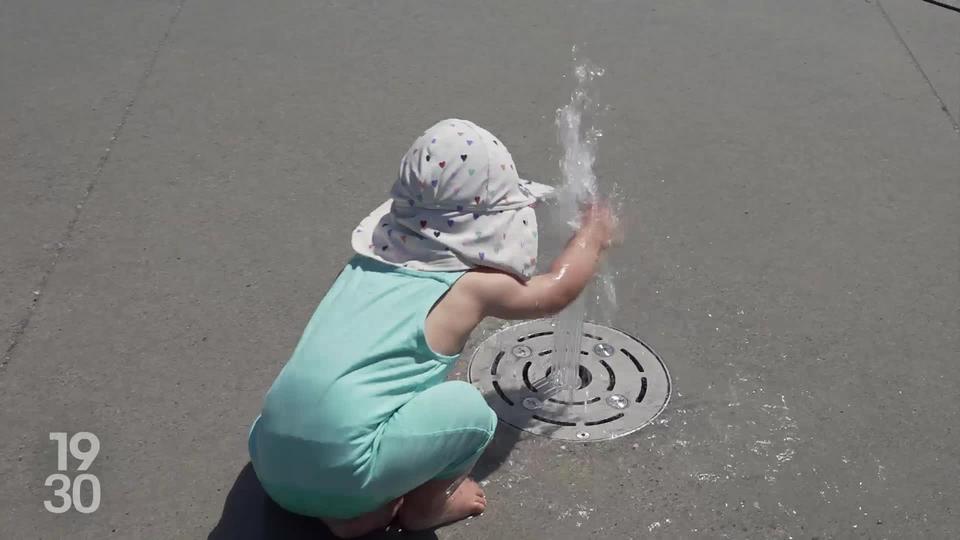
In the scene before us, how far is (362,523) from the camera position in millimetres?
2326

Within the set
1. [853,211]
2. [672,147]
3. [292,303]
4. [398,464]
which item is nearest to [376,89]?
[672,147]

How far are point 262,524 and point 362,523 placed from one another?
242 millimetres

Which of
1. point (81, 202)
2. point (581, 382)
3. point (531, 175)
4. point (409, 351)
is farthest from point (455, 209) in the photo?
point (81, 202)

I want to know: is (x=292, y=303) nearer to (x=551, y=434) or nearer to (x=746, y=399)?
(x=551, y=434)

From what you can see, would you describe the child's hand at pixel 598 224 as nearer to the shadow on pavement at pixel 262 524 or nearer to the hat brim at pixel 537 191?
the hat brim at pixel 537 191

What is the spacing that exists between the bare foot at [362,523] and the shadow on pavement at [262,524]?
0.09 feet

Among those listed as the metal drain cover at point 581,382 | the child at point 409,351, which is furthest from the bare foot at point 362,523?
the metal drain cover at point 581,382

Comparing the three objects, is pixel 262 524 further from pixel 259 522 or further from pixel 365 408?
pixel 365 408

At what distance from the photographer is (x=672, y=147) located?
13.1 feet

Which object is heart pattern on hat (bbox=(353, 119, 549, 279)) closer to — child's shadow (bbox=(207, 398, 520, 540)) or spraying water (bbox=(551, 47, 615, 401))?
spraying water (bbox=(551, 47, 615, 401))

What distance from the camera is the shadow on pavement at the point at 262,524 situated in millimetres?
2363

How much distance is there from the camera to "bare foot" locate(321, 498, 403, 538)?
7.59ft

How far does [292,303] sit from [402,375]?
103 cm

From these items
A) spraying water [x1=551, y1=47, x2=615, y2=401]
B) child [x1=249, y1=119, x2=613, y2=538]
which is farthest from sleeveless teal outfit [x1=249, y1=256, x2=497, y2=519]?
spraying water [x1=551, y1=47, x2=615, y2=401]
